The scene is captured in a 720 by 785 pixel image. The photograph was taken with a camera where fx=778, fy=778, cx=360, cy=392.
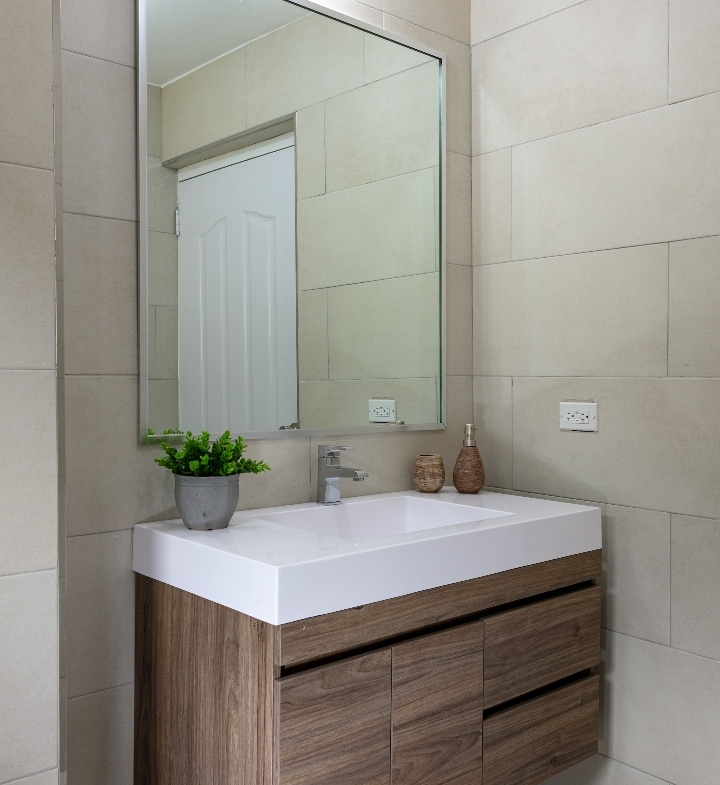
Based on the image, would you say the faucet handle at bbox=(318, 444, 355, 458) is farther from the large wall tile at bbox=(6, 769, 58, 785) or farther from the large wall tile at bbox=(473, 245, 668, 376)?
the large wall tile at bbox=(6, 769, 58, 785)

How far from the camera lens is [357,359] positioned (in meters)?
2.02

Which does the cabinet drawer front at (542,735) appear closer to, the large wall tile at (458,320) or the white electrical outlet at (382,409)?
the white electrical outlet at (382,409)

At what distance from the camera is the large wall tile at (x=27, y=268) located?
3.89ft

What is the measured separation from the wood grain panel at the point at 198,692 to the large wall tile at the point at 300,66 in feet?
3.64

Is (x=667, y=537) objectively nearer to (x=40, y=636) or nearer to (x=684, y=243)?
(x=684, y=243)

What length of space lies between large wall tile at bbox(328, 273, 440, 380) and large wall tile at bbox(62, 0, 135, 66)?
72 centimetres

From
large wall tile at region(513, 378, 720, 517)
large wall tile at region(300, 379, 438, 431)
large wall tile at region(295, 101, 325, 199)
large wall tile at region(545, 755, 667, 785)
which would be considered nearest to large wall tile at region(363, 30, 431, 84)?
large wall tile at region(295, 101, 325, 199)

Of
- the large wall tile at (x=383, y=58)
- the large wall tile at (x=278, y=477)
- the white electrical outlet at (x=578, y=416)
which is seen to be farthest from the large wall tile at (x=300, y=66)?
the white electrical outlet at (x=578, y=416)

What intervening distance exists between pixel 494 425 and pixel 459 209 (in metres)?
0.63

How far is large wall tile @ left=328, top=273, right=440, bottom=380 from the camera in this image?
1.98 m

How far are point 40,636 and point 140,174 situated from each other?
929mm

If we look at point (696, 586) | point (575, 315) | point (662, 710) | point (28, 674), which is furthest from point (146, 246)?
point (662, 710)

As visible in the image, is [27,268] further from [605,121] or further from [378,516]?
[605,121]

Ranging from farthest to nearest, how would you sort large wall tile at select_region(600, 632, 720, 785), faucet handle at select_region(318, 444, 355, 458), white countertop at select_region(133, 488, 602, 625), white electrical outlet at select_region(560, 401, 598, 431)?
white electrical outlet at select_region(560, 401, 598, 431), faucet handle at select_region(318, 444, 355, 458), large wall tile at select_region(600, 632, 720, 785), white countertop at select_region(133, 488, 602, 625)
